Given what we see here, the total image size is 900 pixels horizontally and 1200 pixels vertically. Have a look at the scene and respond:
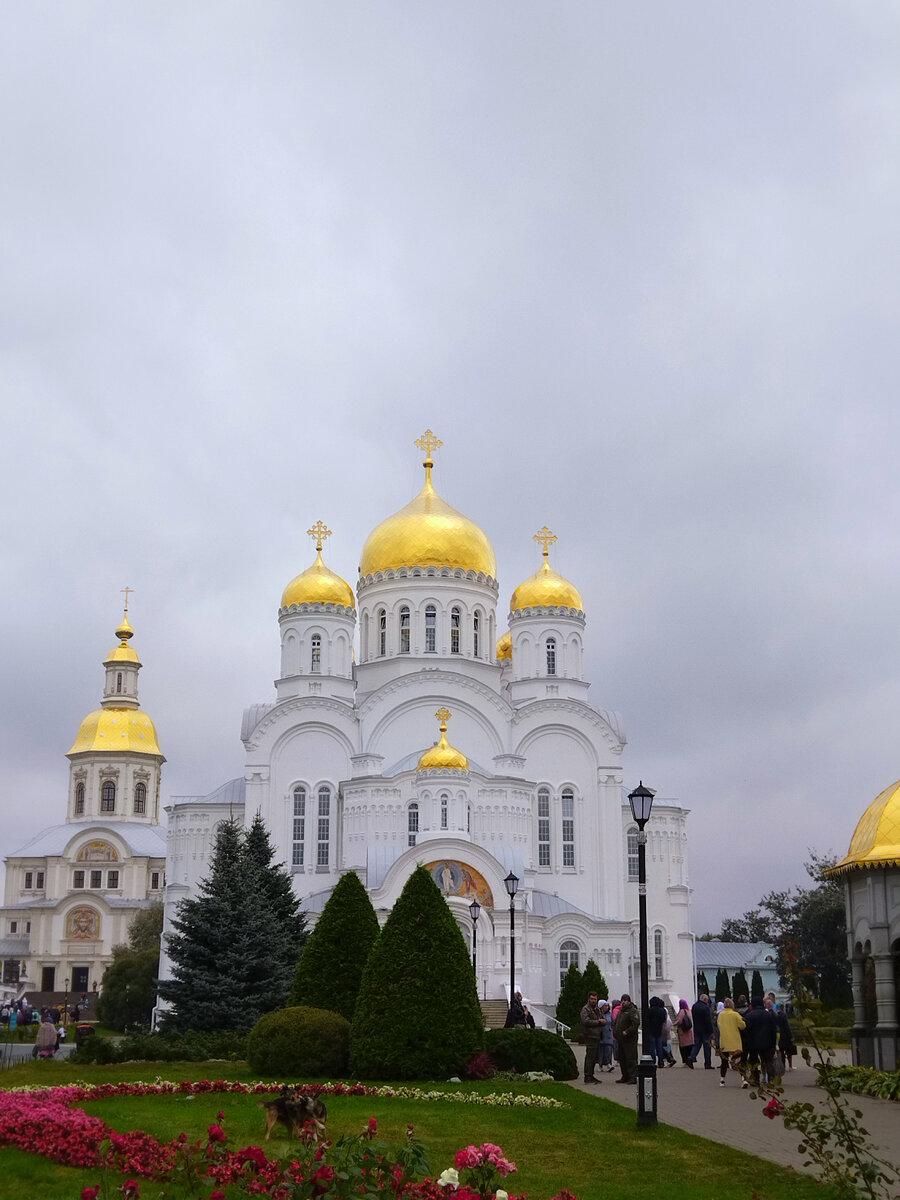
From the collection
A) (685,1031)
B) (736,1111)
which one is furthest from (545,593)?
(736,1111)

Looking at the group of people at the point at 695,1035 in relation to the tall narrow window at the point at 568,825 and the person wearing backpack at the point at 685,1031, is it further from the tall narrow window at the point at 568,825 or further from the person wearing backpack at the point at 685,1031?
the tall narrow window at the point at 568,825

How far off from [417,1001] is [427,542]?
2980 cm

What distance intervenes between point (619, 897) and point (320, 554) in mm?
16090

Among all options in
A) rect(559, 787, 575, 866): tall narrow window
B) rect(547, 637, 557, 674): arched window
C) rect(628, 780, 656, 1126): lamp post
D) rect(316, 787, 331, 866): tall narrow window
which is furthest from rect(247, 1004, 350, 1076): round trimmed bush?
rect(547, 637, 557, 674): arched window

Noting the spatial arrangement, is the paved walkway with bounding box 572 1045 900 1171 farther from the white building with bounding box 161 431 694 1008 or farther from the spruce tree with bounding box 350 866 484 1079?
the white building with bounding box 161 431 694 1008

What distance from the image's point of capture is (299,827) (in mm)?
43594

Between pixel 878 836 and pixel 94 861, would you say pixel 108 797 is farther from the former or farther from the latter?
pixel 878 836

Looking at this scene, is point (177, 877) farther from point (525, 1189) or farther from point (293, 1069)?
point (525, 1189)

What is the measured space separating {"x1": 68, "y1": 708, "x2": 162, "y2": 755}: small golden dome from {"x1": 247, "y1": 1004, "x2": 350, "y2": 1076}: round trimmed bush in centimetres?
5607

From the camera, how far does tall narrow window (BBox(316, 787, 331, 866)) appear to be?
43000 millimetres

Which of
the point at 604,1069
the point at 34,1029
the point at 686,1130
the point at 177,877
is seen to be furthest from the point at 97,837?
the point at 686,1130

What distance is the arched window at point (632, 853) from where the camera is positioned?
150 ft

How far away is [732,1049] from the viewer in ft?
64.3

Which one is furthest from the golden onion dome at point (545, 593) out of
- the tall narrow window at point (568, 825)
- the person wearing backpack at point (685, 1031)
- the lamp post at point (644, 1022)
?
the lamp post at point (644, 1022)
